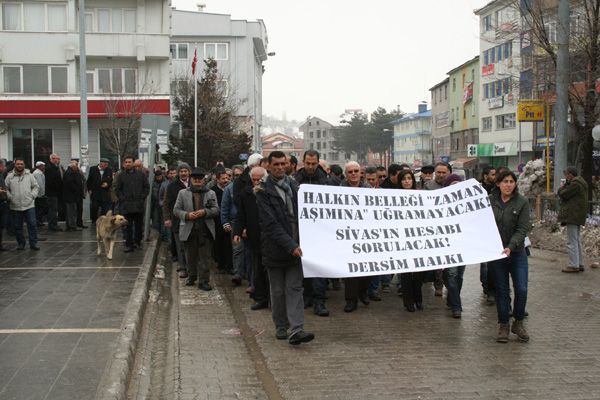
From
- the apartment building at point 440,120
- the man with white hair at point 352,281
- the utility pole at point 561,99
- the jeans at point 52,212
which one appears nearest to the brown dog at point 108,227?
→ the man with white hair at point 352,281

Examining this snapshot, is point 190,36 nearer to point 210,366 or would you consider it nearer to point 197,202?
point 197,202

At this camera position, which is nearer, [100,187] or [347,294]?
[347,294]

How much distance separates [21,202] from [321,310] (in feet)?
26.4

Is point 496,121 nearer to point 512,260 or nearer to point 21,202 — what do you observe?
point 21,202

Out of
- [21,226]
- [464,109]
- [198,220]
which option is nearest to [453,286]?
[198,220]

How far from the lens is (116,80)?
37812 mm

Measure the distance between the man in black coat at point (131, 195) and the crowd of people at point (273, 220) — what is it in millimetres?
23

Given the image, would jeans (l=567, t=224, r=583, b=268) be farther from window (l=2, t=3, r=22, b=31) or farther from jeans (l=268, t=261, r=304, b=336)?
window (l=2, t=3, r=22, b=31)

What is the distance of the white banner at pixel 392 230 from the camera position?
7.68 meters

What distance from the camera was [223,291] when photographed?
431 inches

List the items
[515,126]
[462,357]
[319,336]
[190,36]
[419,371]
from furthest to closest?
[190,36], [515,126], [319,336], [462,357], [419,371]

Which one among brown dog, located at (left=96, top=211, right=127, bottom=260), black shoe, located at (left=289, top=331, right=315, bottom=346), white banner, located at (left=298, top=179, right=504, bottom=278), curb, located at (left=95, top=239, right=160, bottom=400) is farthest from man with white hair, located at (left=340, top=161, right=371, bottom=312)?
brown dog, located at (left=96, top=211, right=127, bottom=260)

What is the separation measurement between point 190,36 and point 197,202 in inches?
2233

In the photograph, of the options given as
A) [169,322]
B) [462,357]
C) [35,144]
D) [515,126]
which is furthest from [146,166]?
[515,126]
